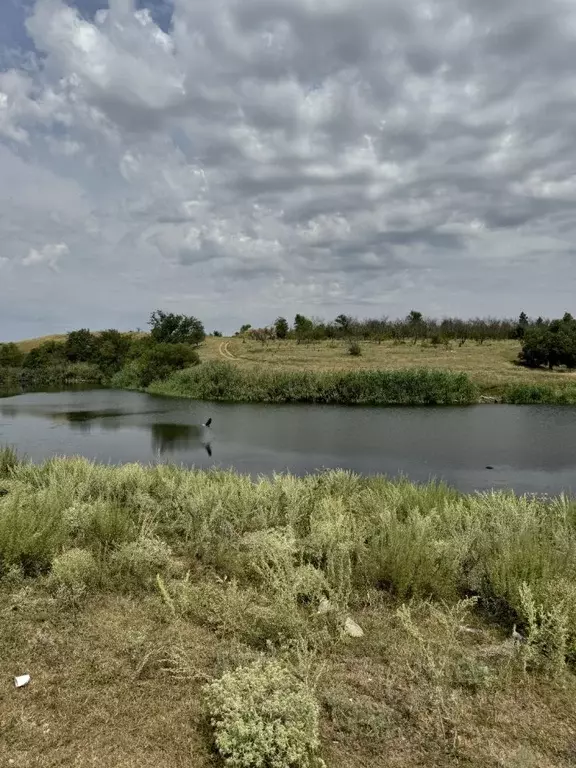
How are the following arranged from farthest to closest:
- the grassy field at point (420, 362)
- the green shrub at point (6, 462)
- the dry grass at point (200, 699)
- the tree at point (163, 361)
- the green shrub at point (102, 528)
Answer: the tree at point (163, 361) → the grassy field at point (420, 362) → the green shrub at point (6, 462) → the green shrub at point (102, 528) → the dry grass at point (200, 699)

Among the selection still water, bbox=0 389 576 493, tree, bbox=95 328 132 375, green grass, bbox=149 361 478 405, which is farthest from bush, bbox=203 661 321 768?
tree, bbox=95 328 132 375

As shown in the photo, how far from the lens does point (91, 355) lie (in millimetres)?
64438

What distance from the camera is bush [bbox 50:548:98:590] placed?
14.5 ft

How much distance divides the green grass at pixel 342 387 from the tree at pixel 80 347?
3059cm

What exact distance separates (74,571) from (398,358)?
40.6 metres

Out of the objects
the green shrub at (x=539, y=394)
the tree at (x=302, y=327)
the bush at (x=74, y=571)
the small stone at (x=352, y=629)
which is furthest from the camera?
the tree at (x=302, y=327)

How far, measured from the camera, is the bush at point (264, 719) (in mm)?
2639

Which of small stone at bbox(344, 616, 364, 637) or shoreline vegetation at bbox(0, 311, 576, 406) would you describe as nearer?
small stone at bbox(344, 616, 364, 637)

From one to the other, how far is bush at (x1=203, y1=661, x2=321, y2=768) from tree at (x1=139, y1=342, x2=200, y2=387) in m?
45.0

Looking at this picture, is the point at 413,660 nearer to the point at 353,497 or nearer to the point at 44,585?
the point at 44,585

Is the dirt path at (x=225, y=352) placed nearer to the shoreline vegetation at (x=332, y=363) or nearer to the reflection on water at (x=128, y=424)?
the shoreline vegetation at (x=332, y=363)

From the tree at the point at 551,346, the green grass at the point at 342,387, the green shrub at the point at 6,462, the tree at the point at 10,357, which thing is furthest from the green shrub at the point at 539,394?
the tree at the point at 10,357

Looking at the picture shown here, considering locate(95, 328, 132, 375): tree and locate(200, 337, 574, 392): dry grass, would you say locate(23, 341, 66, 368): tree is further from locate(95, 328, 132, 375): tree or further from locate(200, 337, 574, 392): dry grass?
locate(200, 337, 574, 392): dry grass

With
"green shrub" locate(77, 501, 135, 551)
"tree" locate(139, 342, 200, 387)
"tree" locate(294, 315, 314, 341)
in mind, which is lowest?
"green shrub" locate(77, 501, 135, 551)
